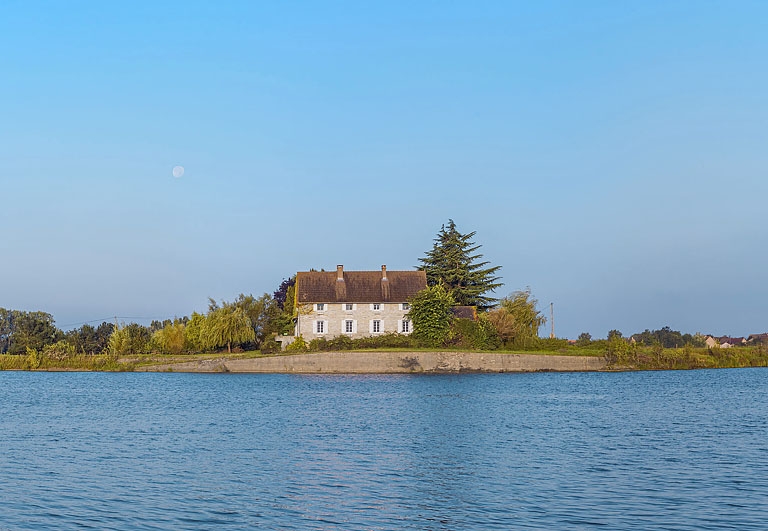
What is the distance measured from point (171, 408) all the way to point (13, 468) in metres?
16.5

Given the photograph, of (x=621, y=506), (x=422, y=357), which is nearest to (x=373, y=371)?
(x=422, y=357)

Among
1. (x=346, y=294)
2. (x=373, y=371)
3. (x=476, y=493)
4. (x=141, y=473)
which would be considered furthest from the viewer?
(x=346, y=294)

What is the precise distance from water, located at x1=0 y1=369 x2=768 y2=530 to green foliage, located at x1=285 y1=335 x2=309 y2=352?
25.0 metres

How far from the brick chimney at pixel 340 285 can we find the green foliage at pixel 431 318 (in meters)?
7.30

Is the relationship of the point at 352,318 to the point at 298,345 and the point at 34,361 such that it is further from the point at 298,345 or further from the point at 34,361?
the point at 34,361

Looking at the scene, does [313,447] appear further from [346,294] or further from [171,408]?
[346,294]

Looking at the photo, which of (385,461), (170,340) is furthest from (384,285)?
(385,461)

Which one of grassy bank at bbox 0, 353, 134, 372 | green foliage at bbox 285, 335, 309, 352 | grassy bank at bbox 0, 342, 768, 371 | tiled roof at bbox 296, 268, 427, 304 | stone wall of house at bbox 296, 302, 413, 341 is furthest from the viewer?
tiled roof at bbox 296, 268, 427, 304

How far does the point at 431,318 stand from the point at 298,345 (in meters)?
12.6

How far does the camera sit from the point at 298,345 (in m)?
71.4

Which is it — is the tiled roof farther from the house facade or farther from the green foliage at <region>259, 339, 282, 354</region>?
the green foliage at <region>259, 339, 282, 354</region>

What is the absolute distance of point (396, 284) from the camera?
75875 mm

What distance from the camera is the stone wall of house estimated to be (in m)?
73.7

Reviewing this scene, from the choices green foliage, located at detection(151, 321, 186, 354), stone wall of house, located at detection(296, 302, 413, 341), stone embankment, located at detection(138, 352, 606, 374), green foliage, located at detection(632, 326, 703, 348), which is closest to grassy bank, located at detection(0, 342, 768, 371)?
stone embankment, located at detection(138, 352, 606, 374)
